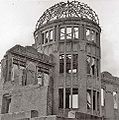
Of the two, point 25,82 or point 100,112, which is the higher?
point 25,82

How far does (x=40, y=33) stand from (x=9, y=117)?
12742 millimetres

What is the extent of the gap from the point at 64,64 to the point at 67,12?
18.6 ft

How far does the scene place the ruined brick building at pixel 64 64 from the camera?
86.1ft

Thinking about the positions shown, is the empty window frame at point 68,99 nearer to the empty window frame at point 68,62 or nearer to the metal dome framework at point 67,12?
the empty window frame at point 68,62

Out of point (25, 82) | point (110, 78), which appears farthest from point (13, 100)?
point (110, 78)

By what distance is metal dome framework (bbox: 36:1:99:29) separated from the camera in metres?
30.9

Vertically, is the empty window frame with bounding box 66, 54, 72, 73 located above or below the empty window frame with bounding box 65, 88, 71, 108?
above

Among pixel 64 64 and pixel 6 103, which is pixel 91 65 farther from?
pixel 6 103

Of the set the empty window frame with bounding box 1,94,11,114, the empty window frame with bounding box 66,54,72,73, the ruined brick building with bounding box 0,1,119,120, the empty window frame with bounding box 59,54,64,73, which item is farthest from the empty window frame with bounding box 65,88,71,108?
the empty window frame with bounding box 1,94,11,114

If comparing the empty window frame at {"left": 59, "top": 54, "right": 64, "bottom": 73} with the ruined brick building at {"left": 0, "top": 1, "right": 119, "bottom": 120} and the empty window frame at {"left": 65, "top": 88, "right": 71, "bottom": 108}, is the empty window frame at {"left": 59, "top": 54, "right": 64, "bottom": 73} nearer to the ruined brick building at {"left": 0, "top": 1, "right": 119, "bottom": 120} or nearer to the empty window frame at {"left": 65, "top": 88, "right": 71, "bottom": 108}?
the ruined brick building at {"left": 0, "top": 1, "right": 119, "bottom": 120}

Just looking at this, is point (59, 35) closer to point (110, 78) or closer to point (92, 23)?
point (92, 23)

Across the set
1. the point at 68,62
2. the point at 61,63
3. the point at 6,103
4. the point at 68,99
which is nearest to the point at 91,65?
the point at 68,62

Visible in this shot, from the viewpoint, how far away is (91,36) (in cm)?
3067

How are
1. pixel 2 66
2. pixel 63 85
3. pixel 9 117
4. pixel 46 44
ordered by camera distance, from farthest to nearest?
pixel 46 44 → pixel 63 85 → pixel 2 66 → pixel 9 117
